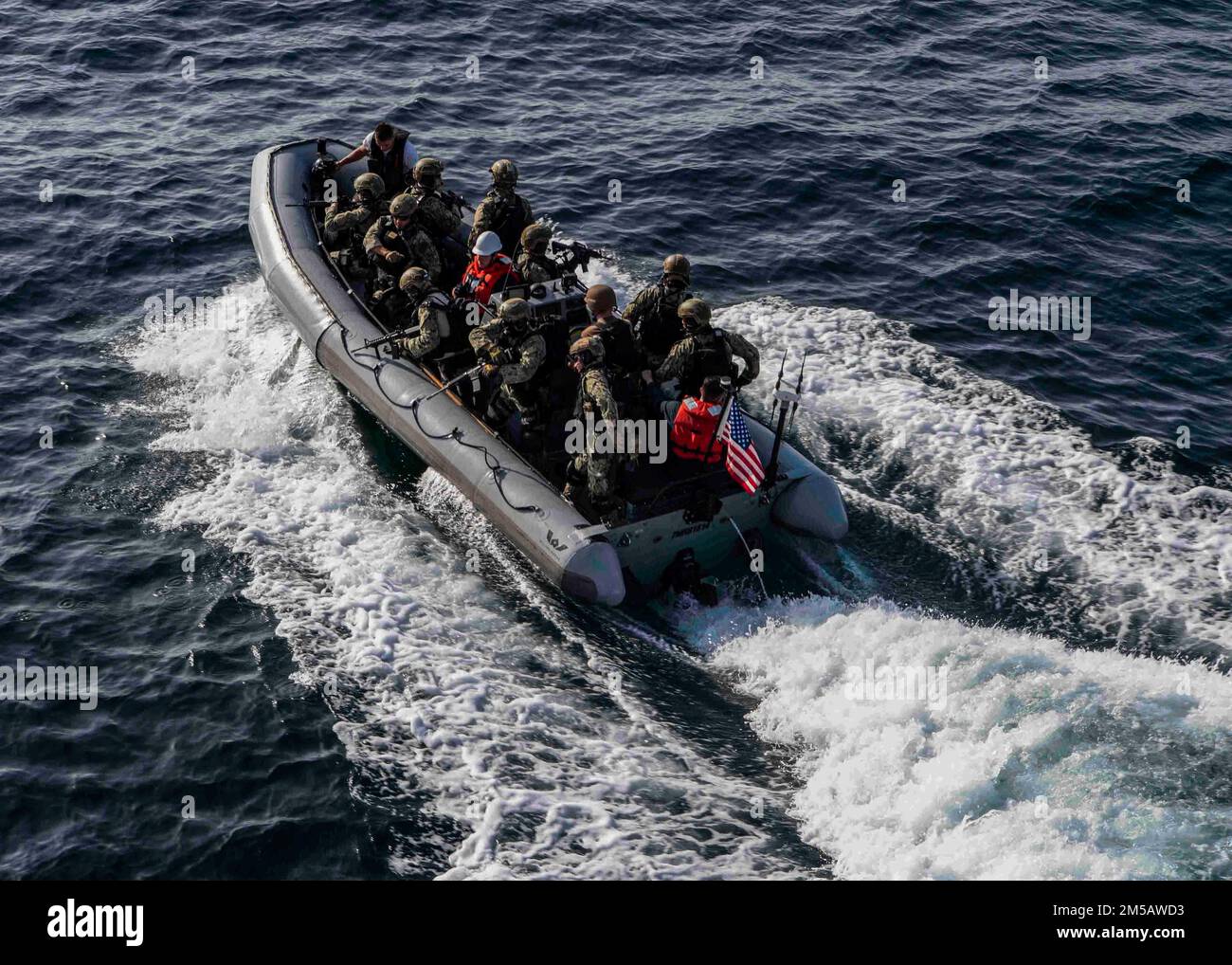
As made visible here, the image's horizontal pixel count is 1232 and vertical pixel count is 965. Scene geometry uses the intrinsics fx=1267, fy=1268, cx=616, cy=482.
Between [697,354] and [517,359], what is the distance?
1904 mm

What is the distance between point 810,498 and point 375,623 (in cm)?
461

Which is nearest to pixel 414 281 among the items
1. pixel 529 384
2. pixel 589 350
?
pixel 529 384

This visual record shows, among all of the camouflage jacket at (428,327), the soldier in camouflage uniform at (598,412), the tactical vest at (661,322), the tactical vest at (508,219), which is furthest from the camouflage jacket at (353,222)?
the soldier in camouflage uniform at (598,412)

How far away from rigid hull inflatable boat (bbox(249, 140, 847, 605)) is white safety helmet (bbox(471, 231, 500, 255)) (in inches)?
24.3

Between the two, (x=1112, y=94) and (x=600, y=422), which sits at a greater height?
(x=1112, y=94)

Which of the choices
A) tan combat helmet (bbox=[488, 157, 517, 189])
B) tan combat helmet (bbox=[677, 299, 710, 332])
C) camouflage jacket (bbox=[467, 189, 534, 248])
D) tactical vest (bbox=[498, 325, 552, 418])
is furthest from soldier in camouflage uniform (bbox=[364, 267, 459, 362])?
tan combat helmet (bbox=[677, 299, 710, 332])

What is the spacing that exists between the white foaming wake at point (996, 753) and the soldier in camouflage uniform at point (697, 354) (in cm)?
286

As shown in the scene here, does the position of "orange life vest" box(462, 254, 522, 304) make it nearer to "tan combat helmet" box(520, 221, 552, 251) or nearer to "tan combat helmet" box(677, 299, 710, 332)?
"tan combat helmet" box(520, 221, 552, 251)

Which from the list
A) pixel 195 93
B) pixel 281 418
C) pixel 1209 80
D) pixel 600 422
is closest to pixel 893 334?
pixel 600 422

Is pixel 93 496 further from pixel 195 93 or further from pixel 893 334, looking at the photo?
pixel 195 93

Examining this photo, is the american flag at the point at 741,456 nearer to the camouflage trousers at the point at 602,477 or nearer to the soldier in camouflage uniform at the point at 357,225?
the camouflage trousers at the point at 602,477

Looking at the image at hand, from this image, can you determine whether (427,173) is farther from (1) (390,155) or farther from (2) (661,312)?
(2) (661,312)

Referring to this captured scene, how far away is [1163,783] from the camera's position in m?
9.96

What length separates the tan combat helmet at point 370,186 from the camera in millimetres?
16047
